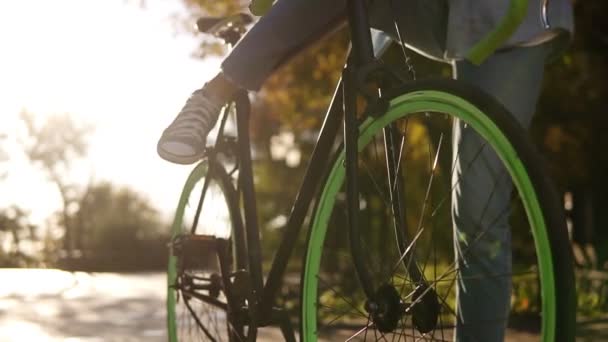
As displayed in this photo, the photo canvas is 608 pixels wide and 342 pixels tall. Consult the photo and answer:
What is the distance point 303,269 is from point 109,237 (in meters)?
34.6

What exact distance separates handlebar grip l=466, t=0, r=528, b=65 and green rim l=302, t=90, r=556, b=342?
290mm

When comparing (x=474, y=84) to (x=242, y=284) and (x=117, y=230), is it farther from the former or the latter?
(x=117, y=230)

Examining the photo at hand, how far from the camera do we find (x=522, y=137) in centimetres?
178

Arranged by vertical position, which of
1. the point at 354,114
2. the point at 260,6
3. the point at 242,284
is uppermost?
the point at 260,6

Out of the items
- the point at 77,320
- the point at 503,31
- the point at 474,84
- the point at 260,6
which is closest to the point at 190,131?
the point at 260,6

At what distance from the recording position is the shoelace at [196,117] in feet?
9.64

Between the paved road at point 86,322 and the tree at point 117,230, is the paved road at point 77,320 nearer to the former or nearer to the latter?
the paved road at point 86,322

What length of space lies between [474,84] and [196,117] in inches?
33.5

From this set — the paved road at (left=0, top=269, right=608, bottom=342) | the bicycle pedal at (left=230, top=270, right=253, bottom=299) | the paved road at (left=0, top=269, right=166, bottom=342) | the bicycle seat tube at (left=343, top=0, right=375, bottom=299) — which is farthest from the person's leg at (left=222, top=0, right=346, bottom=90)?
the paved road at (left=0, top=269, right=166, bottom=342)

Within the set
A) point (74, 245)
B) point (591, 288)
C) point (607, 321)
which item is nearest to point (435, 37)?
point (607, 321)

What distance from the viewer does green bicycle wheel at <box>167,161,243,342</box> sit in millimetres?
3334

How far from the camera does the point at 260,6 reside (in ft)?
9.21

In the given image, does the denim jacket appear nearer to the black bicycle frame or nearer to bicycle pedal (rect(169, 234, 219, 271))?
the black bicycle frame

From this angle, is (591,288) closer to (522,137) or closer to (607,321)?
(607,321)
